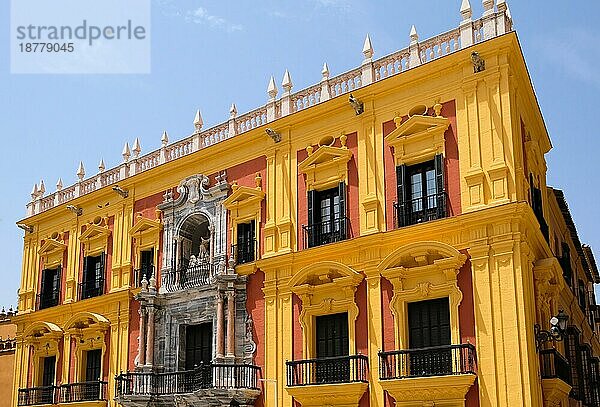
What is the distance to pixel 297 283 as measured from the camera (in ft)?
66.5

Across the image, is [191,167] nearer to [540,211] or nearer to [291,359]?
[291,359]

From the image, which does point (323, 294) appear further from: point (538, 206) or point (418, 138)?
point (538, 206)

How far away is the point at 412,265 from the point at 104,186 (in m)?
13.3

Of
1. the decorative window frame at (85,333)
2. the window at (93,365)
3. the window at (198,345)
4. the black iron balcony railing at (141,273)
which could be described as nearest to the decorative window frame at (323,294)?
the window at (198,345)

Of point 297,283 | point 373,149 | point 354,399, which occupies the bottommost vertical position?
point 354,399

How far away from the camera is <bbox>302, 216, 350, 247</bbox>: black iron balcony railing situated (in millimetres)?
19953

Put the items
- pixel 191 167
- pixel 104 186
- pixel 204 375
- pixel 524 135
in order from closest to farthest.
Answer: pixel 524 135 → pixel 204 375 → pixel 191 167 → pixel 104 186

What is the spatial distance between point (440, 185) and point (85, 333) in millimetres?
13866

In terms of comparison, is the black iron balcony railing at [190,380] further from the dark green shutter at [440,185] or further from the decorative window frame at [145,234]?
the dark green shutter at [440,185]

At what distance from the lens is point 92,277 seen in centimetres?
2689

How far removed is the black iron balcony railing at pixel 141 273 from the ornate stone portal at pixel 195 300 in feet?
1.57

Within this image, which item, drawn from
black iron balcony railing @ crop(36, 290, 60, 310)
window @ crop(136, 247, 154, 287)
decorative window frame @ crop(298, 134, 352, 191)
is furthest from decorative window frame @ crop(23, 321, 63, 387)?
decorative window frame @ crop(298, 134, 352, 191)

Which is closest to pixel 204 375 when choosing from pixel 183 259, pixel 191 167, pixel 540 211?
pixel 183 259

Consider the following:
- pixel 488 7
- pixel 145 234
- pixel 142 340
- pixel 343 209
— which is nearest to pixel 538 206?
pixel 343 209
